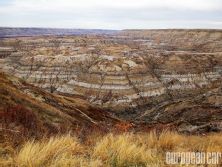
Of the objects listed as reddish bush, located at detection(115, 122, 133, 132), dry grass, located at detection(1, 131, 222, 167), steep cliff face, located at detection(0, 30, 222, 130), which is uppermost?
dry grass, located at detection(1, 131, 222, 167)

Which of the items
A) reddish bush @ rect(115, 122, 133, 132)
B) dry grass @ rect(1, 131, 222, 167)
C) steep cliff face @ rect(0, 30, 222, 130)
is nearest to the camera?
dry grass @ rect(1, 131, 222, 167)

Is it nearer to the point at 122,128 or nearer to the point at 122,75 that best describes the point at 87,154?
the point at 122,128

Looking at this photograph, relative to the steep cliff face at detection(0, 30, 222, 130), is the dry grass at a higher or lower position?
higher

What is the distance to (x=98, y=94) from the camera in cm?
9800

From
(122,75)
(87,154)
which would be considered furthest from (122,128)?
(122,75)

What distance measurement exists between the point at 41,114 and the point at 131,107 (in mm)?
68574

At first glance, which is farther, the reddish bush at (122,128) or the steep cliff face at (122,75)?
the steep cliff face at (122,75)

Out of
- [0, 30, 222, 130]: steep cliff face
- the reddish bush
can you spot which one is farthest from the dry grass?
[0, 30, 222, 130]: steep cliff face

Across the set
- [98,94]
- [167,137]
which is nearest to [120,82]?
[98,94]

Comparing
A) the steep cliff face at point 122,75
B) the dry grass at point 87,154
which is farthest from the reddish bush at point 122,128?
the steep cliff face at point 122,75

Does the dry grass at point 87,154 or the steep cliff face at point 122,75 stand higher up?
the dry grass at point 87,154

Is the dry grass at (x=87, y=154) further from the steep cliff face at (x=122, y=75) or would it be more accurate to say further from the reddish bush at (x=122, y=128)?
the steep cliff face at (x=122, y=75)

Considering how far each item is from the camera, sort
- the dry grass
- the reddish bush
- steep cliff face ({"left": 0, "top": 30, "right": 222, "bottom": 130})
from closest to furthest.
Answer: the dry grass < the reddish bush < steep cliff face ({"left": 0, "top": 30, "right": 222, "bottom": 130})

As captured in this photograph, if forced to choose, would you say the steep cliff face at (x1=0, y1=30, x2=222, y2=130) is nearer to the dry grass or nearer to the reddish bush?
the reddish bush
